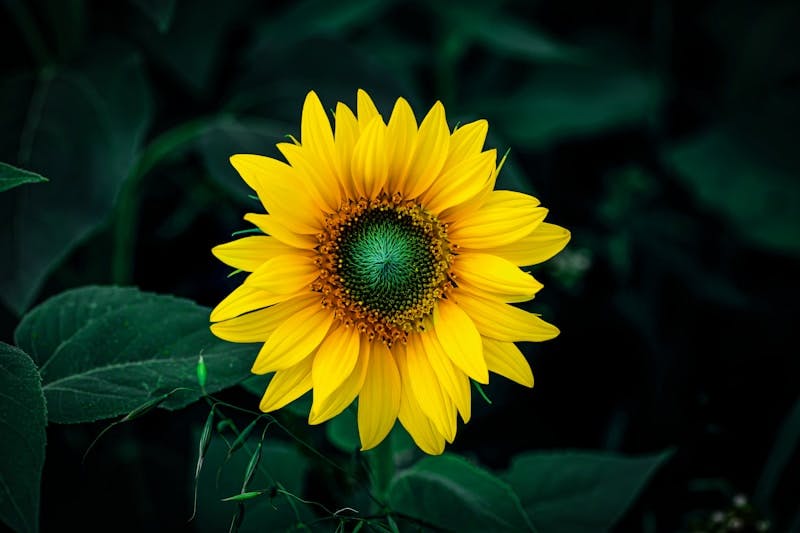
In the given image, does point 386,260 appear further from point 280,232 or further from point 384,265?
point 280,232

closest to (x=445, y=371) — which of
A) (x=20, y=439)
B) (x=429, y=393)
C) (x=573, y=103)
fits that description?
(x=429, y=393)

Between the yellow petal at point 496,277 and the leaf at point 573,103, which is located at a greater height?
the leaf at point 573,103

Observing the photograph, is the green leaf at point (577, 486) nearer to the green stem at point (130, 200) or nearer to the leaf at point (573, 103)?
the green stem at point (130, 200)

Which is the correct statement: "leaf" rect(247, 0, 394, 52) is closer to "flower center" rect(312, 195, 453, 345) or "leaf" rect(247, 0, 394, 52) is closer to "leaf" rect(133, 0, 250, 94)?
"leaf" rect(133, 0, 250, 94)

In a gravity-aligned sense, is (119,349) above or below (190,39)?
below

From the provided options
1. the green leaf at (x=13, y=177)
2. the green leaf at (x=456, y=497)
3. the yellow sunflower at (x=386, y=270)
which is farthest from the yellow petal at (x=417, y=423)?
the green leaf at (x=13, y=177)

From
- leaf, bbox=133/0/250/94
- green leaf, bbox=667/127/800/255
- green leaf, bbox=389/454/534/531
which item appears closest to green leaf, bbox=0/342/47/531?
green leaf, bbox=389/454/534/531
